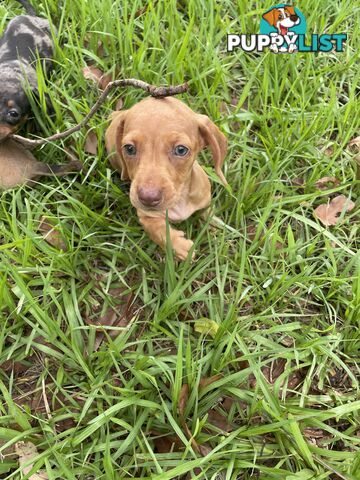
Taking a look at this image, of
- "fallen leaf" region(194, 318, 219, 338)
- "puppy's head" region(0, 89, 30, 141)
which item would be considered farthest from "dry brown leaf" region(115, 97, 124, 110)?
"fallen leaf" region(194, 318, 219, 338)

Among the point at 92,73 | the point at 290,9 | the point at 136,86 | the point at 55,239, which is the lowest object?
the point at 55,239

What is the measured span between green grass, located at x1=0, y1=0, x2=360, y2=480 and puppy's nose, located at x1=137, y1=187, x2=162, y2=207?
38 centimetres

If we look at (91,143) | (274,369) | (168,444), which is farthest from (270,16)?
(168,444)

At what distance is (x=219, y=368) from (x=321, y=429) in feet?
1.94

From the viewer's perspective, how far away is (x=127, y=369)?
244cm

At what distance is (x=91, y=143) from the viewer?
306 centimetres

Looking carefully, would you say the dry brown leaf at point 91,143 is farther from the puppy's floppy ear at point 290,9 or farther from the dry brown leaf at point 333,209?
the puppy's floppy ear at point 290,9

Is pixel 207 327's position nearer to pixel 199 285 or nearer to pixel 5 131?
pixel 199 285

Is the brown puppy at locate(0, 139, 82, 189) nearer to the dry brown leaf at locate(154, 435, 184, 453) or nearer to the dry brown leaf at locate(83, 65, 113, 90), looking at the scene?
the dry brown leaf at locate(83, 65, 113, 90)

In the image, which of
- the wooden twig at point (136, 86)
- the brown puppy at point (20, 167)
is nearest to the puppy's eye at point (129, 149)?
the wooden twig at point (136, 86)

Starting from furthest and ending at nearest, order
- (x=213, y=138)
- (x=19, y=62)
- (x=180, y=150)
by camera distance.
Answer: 1. (x=19, y=62)
2. (x=213, y=138)
3. (x=180, y=150)

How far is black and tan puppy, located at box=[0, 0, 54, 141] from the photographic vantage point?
290 centimetres

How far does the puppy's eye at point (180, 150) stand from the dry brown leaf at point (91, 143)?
0.88 metres

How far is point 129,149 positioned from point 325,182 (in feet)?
4.68
